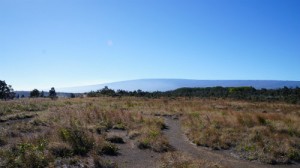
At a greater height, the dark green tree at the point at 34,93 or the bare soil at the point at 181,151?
the dark green tree at the point at 34,93

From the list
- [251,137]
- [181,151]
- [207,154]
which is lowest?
[207,154]

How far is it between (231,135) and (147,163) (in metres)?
7.04

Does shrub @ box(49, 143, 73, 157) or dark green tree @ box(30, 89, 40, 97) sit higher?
dark green tree @ box(30, 89, 40, 97)

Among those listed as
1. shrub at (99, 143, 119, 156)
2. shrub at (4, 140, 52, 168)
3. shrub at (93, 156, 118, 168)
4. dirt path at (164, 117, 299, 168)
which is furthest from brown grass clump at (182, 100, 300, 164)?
shrub at (4, 140, 52, 168)

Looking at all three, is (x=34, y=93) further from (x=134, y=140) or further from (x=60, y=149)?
(x=60, y=149)

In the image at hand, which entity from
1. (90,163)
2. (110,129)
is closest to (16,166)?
(90,163)

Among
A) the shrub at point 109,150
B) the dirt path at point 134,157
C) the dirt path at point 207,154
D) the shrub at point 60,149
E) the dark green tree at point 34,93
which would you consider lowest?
the dirt path at point 207,154

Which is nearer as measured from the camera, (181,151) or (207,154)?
(207,154)

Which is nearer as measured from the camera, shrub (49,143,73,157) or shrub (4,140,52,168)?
shrub (4,140,52,168)

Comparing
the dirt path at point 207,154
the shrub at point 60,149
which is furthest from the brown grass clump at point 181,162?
the shrub at point 60,149

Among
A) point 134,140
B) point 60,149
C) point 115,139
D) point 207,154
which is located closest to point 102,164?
point 60,149

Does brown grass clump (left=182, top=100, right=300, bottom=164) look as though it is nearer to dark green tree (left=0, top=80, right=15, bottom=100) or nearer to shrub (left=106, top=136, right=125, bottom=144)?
shrub (left=106, top=136, right=125, bottom=144)

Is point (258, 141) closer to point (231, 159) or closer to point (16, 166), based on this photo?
point (231, 159)

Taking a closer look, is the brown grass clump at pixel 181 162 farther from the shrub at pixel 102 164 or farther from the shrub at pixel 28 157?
the shrub at pixel 28 157
